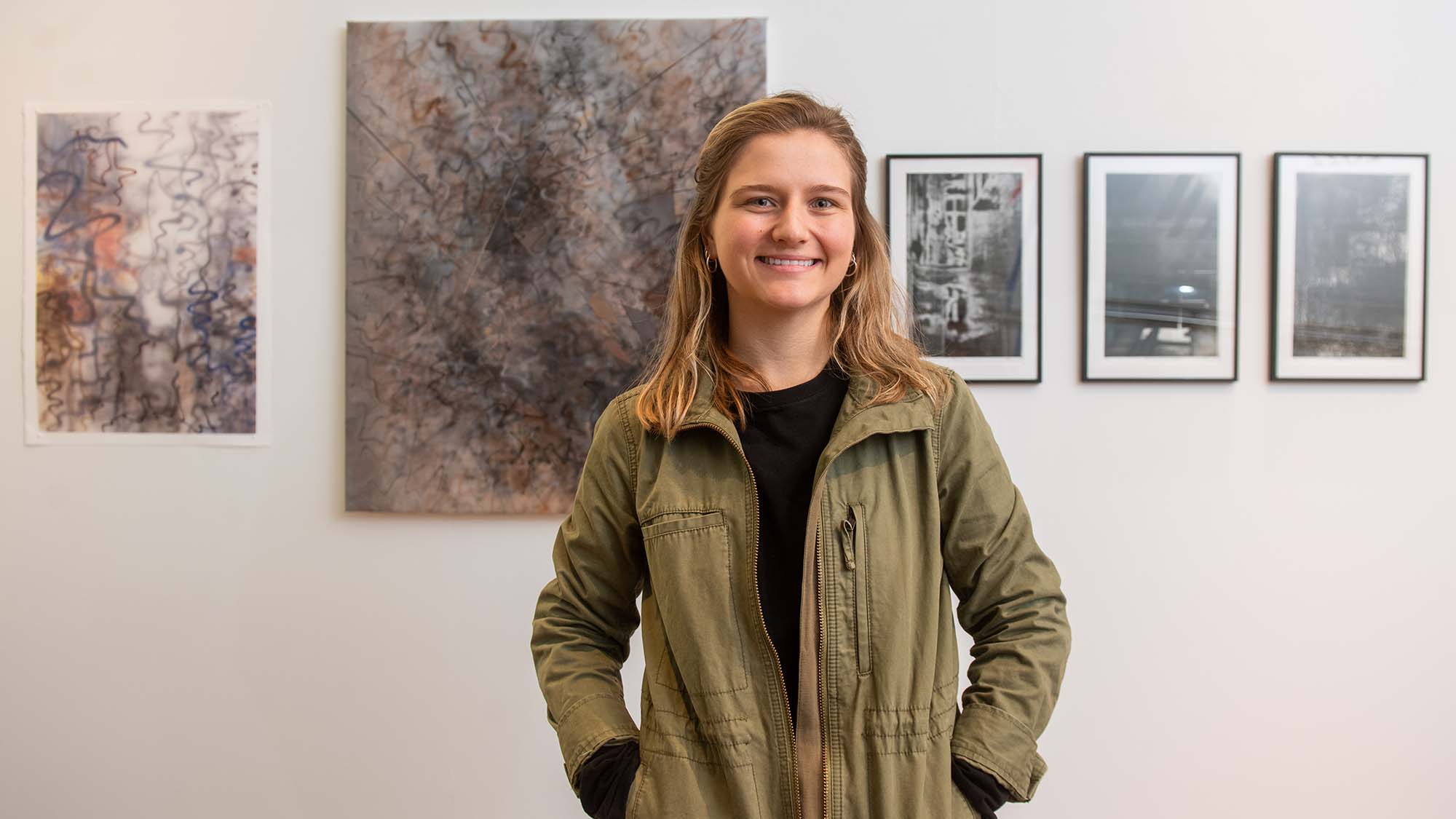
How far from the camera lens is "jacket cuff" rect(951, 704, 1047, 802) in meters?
1.13

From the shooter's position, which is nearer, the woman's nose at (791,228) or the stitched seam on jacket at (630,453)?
the woman's nose at (791,228)

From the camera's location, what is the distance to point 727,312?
1.34m

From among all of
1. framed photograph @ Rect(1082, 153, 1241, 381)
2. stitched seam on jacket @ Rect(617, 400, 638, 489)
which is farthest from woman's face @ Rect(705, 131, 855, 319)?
framed photograph @ Rect(1082, 153, 1241, 381)

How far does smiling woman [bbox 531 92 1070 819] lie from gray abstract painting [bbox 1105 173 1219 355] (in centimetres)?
114

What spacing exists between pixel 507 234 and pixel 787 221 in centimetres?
125

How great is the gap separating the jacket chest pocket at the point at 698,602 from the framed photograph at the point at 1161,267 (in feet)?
4.55

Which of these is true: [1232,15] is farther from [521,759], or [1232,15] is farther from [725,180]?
[521,759]

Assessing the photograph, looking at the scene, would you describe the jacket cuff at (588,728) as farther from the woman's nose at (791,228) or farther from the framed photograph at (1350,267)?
the framed photograph at (1350,267)

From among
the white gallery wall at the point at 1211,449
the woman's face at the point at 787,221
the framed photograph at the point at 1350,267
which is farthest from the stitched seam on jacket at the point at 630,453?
the framed photograph at the point at 1350,267

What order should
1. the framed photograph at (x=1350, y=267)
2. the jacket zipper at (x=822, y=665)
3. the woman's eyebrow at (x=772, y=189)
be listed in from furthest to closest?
the framed photograph at (x=1350, y=267) < the woman's eyebrow at (x=772, y=189) < the jacket zipper at (x=822, y=665)

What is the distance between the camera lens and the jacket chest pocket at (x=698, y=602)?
1.11 metres

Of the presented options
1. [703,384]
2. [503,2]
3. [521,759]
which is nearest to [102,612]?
[521,759]

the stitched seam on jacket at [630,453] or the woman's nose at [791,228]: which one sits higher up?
the woman's nose at [791,228]

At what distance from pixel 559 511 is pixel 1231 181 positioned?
1833 mm
